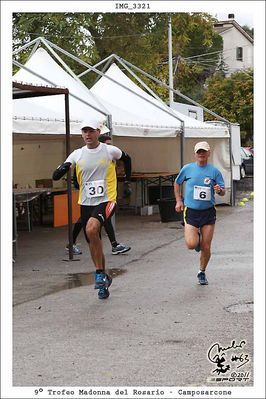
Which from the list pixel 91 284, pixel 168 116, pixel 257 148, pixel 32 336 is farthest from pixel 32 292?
pixel 168 116

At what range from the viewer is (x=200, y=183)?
8109mm

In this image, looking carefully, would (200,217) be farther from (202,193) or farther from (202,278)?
(202,278)

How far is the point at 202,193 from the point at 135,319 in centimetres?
Answer: 199

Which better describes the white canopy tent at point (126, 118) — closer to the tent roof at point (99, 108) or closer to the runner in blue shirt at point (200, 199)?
the tent roof at point (99, 108)

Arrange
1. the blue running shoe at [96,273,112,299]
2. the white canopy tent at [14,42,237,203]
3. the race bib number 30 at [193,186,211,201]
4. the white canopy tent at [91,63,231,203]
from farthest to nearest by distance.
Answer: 1. the white canopy tent at [91,63,231,203]
2. the white canopy tent at [14,42,237,203]
3. the race bib number 30 at [193,186,211,201]
4. the blue running shoe at [96,273,112,299]

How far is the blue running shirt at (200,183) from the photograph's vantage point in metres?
8.12

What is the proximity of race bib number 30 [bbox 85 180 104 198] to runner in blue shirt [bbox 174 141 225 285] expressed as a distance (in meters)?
1.04

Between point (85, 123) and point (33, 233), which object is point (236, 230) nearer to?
point (33, 233)

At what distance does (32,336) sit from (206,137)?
12.6 m

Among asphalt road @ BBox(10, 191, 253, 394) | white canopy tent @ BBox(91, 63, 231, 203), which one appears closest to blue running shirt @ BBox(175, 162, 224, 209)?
asphalt road @ BBox(10, 191, 253, 394)

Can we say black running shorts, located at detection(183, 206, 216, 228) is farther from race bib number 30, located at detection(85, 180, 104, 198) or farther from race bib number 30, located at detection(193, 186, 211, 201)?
race bib number 30, located at detection(85, 180, 104, 198)

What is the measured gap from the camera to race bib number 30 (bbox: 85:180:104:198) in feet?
24.8

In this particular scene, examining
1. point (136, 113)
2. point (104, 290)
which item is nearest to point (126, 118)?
point (136, 113)

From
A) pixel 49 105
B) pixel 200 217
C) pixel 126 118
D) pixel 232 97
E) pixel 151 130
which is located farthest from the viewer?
pixel 232 97
